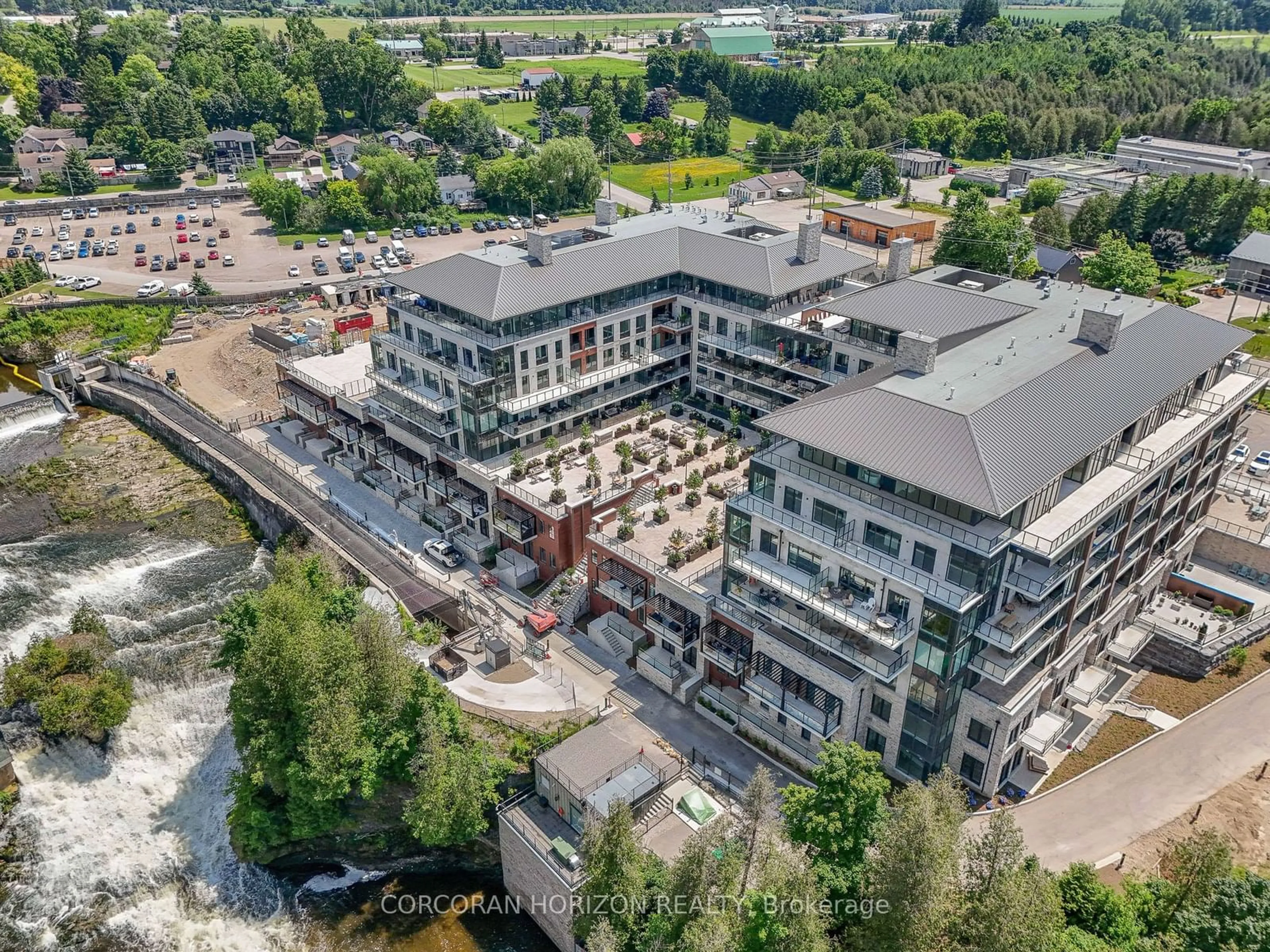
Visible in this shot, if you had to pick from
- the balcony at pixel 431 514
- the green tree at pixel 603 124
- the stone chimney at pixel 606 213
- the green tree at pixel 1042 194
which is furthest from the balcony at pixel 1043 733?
the green tree at pixel 603 124

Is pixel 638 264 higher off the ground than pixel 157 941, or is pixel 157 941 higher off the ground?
pixel 638 264

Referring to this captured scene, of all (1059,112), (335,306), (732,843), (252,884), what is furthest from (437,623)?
(1059,112)

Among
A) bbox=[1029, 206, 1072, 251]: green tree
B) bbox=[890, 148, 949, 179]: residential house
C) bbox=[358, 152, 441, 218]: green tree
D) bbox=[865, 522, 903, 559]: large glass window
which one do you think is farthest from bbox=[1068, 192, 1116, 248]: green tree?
bbox=[865, 522, 903, 559]: large glass window

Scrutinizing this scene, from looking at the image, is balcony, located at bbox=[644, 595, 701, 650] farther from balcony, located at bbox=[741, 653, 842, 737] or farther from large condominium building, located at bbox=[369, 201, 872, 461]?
large condominium building, located at bbox=[369, 201, 872, 461]

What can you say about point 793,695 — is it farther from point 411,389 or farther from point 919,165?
point 919,165

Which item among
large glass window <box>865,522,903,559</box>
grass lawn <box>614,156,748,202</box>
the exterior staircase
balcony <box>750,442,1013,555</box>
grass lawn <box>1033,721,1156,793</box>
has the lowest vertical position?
grass lawn <box>1033,721,1156,793</box>

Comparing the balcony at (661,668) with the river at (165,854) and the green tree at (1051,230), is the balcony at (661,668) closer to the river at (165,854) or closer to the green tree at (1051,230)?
the river at (165,854)

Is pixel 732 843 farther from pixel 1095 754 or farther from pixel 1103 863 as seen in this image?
pixel 1095 754
